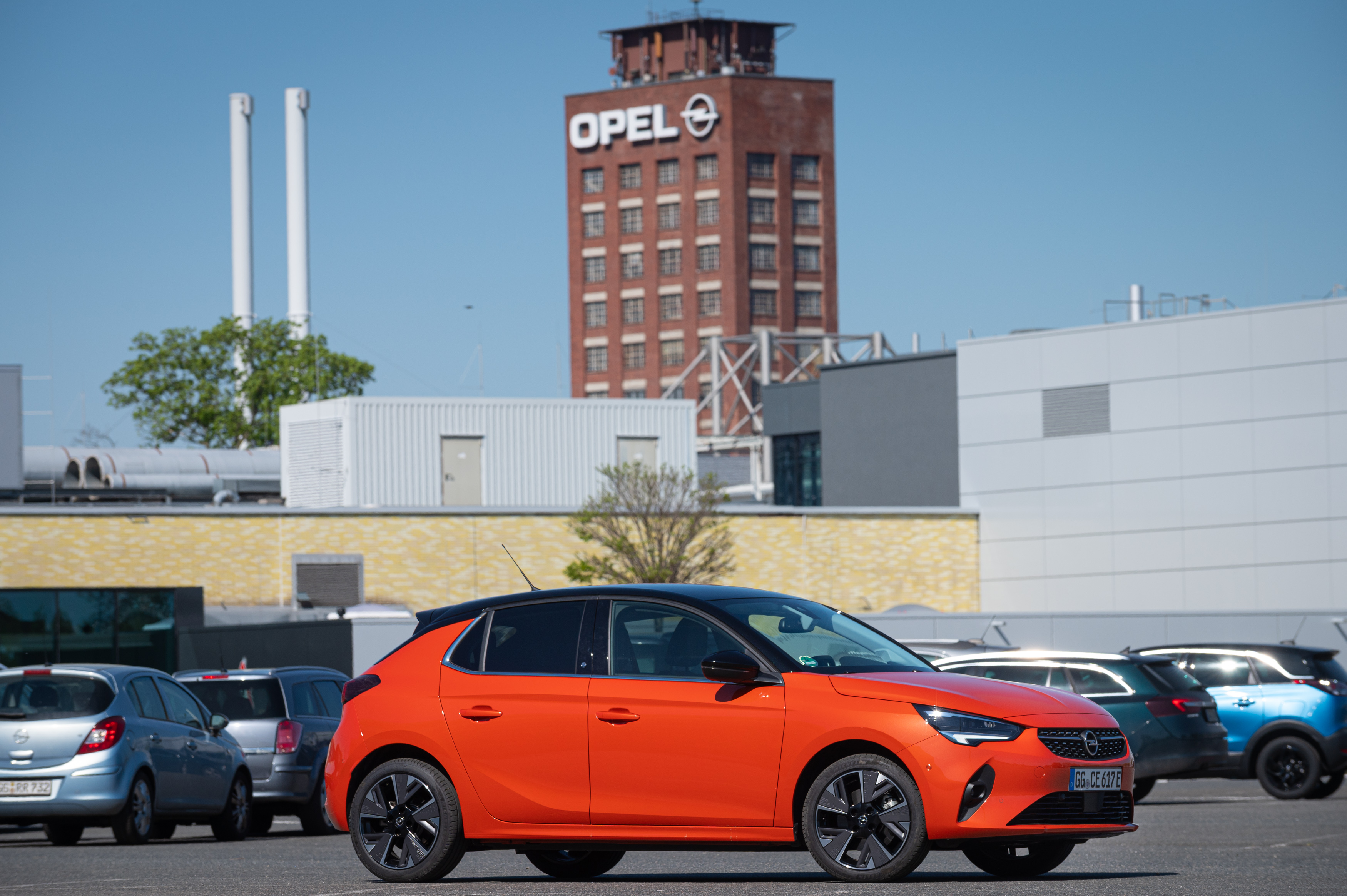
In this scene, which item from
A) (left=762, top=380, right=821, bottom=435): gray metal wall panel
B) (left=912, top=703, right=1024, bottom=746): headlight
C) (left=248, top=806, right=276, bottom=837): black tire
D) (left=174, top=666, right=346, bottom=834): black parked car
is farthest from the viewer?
(left=762, top=380, right=821, bottom=435): gray metal wall panel

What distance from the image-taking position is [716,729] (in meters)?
8.98

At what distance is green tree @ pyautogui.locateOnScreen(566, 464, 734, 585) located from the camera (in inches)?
1954

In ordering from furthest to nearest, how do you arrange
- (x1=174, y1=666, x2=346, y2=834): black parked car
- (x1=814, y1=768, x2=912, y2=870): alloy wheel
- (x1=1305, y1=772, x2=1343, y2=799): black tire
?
(x1=1305, y1=772, x2=1343, y2=799): black tire < (x1=174, y1=666, x2=346, y2=834): black parked car < (x1=814, y1=768, x2=912, y2=870): alloy wheel

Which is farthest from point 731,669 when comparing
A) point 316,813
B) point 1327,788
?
point 1327,788

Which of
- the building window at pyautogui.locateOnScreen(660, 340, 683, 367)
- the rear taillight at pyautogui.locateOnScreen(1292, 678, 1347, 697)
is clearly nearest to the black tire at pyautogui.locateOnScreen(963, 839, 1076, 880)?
the rear taillight at pyautogui.locateOnScreen(1292, 678, 1347, 697)

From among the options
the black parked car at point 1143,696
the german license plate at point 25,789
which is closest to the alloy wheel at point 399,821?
the german license plate at point 25,789

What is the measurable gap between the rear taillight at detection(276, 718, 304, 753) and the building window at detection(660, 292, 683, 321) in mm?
101065

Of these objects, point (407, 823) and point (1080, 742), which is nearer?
point (1080, 742)

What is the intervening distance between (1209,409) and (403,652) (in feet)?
141

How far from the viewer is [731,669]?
888 cm

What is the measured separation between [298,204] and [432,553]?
4168 cm

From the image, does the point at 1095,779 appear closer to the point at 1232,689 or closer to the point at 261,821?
the point at 261,821

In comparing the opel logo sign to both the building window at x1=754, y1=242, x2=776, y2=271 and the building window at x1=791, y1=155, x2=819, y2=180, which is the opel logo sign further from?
the building window at x1=754, y1=242, x2=776, y2=271

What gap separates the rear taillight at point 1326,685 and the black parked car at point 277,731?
1057 centimetres
